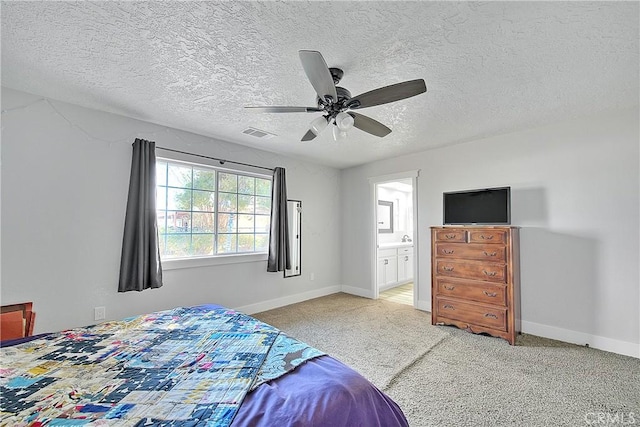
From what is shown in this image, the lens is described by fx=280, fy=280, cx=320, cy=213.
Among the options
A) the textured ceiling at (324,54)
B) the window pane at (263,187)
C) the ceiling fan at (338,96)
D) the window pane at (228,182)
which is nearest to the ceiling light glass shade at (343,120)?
the ceiling fan at (338,96)

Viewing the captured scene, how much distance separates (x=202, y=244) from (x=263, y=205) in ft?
3.51

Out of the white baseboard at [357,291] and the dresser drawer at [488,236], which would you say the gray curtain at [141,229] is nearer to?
the white baseboard at [357,291]

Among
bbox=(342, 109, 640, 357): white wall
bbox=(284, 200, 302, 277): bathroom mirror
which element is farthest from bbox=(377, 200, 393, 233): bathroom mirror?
bbox=(342, 109, 640, 357): white wall

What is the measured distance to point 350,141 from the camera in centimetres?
374

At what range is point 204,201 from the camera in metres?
3.64

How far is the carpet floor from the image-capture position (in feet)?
6.09

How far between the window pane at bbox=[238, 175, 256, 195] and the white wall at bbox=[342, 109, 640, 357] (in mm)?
2968

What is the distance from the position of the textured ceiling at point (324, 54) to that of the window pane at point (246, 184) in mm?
1199

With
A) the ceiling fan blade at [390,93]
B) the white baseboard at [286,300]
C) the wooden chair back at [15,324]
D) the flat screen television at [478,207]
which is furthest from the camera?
the white baseboard at [286,300]

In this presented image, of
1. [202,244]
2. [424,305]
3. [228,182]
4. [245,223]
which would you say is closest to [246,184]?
[228,182]

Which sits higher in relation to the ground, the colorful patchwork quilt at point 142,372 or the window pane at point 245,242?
the window pane at point 245,242

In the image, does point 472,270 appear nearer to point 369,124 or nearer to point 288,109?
point 369,124

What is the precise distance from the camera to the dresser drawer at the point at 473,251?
10.1 ft

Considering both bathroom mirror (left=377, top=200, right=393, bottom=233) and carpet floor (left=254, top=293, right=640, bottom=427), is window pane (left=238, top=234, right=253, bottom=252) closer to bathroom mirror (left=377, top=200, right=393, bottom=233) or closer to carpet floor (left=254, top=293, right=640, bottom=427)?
carpet floor (left=254, top=293, right=640, bottom=427)
